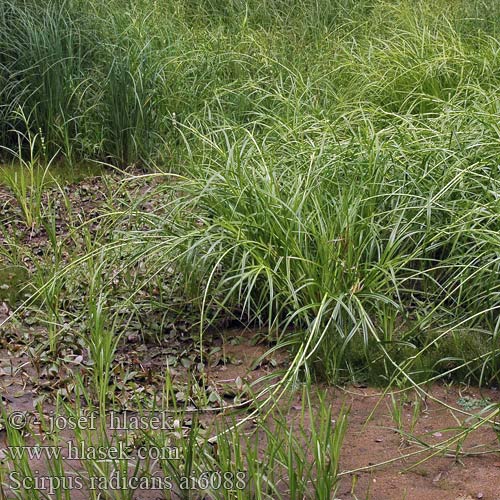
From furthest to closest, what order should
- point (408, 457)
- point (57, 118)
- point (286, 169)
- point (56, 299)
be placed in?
point (57, 118), point (286, 169), point (56, 299), point (408, 457)

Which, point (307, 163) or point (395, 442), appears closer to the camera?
point (395, 442)

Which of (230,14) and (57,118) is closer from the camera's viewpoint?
(57,118)

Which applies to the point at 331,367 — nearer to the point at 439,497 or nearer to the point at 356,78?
the point at 439,497

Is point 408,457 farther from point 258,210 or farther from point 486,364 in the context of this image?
point 258,210

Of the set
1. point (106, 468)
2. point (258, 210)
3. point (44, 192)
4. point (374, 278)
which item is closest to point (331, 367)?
point (374, 278)

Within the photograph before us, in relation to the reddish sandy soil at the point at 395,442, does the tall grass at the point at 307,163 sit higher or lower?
higher

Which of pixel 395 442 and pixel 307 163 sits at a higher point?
pixel 307 163

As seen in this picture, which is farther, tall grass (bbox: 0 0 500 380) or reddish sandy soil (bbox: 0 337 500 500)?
tall grass (bbox: 0 0 500 380)

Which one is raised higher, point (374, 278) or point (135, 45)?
point (135, 45)

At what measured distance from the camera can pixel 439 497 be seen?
10.1 feet

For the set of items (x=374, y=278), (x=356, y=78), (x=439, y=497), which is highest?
(x=356, y=78)

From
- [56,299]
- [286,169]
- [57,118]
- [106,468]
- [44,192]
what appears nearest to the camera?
[106,468]

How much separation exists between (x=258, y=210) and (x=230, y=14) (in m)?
4.55

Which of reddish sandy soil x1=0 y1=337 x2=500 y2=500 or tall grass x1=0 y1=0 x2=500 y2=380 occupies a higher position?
tall grass x1=0 y1=0 x2=500 y2=380
